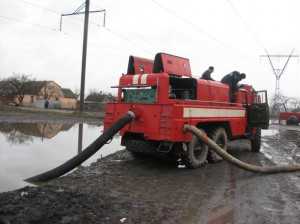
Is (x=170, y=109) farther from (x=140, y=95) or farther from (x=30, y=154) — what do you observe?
(x=30, y=154)

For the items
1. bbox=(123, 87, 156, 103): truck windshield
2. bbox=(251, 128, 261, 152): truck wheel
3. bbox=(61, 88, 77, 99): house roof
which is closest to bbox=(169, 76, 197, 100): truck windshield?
bbox=(123, 87, 156, 103): truck windshield

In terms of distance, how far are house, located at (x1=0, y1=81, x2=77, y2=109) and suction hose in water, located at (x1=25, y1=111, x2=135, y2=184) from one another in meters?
49.7

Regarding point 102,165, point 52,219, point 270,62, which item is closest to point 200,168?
point 102,165

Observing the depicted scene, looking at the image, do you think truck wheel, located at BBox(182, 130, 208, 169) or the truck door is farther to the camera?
the truck door

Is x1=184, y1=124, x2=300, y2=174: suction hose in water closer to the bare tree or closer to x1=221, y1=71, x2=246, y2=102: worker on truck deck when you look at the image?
x1=221, y1=71, x2=246, y2=102: worker on truck deck

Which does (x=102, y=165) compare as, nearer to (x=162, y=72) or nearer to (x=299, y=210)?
(x=162, y=72)

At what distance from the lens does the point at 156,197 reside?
6.87 m

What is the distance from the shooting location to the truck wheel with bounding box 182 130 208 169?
31.0 feet

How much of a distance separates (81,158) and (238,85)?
6351mm

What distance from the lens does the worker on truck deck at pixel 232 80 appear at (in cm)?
1237

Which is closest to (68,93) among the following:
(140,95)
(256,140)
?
(256,140)

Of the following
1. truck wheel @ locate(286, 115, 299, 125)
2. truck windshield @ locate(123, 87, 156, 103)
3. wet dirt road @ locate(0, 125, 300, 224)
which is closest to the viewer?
wet dirt road @ locate(0, 125, 300, 224)

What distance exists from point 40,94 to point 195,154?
246 feet

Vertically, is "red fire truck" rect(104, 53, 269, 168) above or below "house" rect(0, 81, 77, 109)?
below
